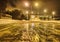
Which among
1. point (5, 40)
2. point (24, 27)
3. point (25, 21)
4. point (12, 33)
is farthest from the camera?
point (25, 21)

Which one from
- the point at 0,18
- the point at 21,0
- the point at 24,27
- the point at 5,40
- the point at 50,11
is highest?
the point at 21,0

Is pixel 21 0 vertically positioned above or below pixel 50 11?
above

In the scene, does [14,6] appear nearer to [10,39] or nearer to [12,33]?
[12,33]

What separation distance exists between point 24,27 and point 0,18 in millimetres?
1214

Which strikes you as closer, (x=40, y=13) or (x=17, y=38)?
(x=17, y=38)

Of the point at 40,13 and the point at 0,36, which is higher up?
the point at 40,13

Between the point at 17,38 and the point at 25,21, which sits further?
the point at 25,21

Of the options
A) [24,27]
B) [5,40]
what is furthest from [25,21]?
[5,40]

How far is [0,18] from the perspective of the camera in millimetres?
4293

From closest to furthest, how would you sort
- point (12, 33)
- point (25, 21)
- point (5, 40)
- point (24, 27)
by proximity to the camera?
point (5, 40) < point (12, 33) < point (24, 27) < point (25, 21)

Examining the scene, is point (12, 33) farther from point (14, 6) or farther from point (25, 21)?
point (14, 6)

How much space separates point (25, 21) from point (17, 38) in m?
1.07

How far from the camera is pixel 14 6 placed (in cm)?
432

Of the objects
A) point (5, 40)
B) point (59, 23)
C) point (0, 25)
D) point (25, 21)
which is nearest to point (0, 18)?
point (0, 25)
